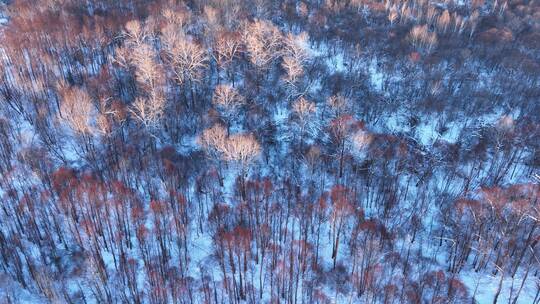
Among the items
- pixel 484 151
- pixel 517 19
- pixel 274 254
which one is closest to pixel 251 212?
pixel 274 254

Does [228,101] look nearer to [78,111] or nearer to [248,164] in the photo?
[248,164]

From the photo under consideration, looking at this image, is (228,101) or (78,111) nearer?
(78,111)

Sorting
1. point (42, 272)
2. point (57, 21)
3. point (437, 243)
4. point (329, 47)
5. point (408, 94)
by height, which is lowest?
point (437, 243)

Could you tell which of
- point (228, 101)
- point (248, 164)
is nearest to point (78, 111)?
point (228, 101)

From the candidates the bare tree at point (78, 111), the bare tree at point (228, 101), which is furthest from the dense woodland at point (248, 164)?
the bare tree at point (228, 101)

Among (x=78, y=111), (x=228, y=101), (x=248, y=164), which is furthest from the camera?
(x=228, y=101)

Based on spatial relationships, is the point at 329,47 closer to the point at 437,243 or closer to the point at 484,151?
the point at 484,151

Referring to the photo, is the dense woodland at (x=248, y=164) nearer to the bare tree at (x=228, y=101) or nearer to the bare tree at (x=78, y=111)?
the bare tree at (x=78, y=111)

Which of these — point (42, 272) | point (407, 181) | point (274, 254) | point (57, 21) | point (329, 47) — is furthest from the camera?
point (329, 47)

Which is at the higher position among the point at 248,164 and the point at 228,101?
the point at 228,101
